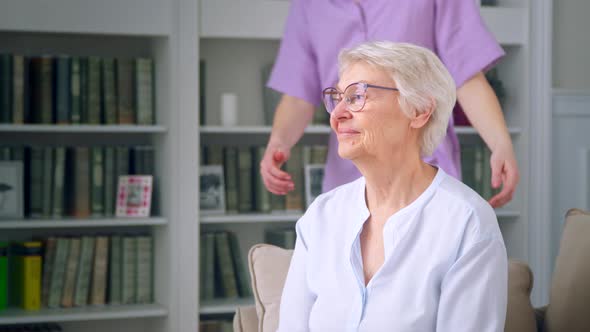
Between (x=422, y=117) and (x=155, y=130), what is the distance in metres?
2.00

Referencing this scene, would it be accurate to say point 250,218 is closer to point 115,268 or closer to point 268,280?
point 115,268

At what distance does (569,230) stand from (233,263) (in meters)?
1.92

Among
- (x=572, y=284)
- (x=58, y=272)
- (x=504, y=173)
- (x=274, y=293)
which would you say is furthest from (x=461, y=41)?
(x=58, y=272)

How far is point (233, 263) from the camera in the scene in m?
3.65

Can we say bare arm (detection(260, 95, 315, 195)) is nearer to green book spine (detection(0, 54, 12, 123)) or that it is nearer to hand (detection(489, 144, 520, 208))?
hand (detection(489, 144, 520, 208))

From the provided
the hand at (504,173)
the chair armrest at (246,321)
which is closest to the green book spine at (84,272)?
the chair armrest at (246,321)

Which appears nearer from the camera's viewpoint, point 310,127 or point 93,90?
point 93,90

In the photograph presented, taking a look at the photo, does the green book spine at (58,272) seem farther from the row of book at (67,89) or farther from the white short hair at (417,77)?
the white short hair at (417,77)

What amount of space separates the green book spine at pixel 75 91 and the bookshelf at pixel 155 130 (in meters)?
0.06

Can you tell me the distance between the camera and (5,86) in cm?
337

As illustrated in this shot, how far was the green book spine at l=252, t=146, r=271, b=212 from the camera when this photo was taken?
3633 millimetres

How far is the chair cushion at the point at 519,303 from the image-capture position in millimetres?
1908

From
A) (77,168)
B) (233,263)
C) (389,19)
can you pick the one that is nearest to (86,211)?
(77,168)

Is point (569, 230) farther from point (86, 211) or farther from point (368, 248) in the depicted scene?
point (86, 211)
